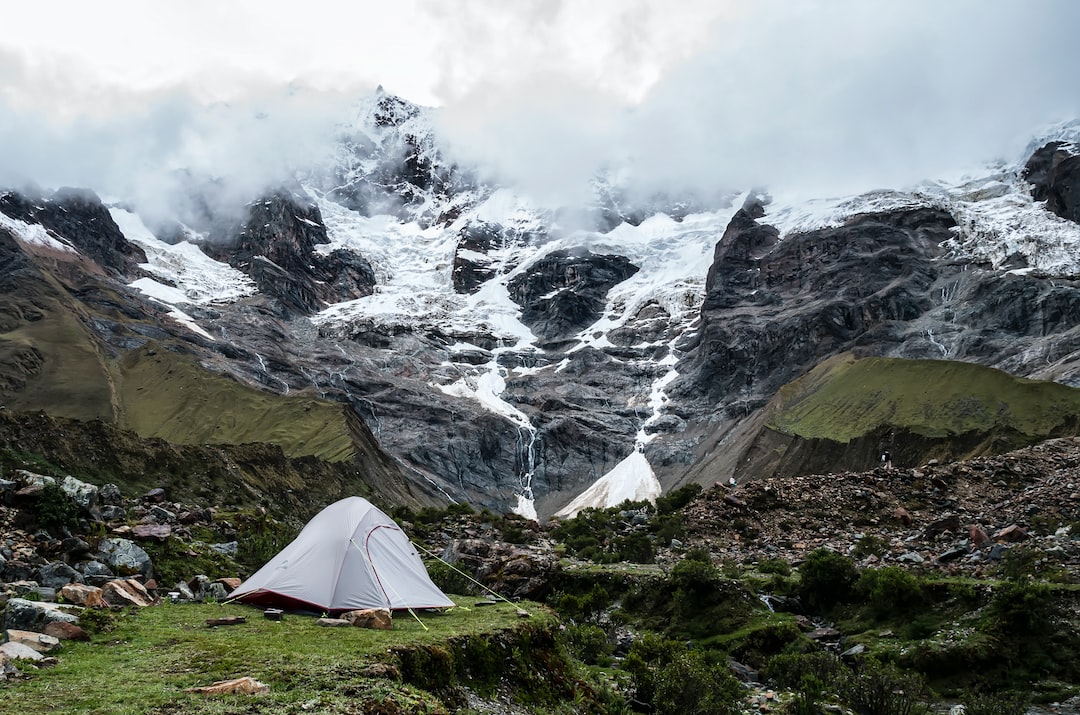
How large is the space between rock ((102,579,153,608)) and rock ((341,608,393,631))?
464 centimetres

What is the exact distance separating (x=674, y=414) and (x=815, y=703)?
7143 inches

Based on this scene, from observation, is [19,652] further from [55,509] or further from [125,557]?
[55,509]

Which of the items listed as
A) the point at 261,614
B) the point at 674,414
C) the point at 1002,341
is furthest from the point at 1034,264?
the point at 261,614

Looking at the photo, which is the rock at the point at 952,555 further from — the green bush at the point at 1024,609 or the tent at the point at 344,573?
the tent at the point at 344,573

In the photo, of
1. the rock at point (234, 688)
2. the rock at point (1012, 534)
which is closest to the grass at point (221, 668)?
the rock at point (234, 688)

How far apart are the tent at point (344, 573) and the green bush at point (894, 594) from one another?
1395 centimetres

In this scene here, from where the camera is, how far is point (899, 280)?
605 ft

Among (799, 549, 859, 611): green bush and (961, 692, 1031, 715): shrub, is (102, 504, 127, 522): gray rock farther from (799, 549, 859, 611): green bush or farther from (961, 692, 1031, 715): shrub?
(799, 549, 859, 611): green bush

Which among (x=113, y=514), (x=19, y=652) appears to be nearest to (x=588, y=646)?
(x=19, y=652)

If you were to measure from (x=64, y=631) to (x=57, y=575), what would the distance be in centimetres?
424

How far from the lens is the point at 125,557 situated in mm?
17438

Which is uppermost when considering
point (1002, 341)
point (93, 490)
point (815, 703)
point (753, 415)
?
point (1002, 341)

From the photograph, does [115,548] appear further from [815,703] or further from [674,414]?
[674,414]

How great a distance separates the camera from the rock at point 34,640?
10344mm
